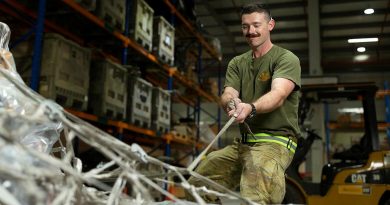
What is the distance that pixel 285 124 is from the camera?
101 inches

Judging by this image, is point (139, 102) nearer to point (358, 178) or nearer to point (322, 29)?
point (358, 178)

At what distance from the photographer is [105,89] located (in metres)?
5.09

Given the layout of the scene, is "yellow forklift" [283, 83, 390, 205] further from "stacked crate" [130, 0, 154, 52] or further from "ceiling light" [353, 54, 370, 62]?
"ceiling light" [353, 54, 370, 62]

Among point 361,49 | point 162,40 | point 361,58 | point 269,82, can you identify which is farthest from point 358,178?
point 361,58

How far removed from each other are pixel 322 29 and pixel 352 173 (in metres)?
9.53

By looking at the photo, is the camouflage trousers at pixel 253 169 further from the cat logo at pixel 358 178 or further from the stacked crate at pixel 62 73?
the cat logo at pixel 358 178

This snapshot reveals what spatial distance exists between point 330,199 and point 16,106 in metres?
5.11

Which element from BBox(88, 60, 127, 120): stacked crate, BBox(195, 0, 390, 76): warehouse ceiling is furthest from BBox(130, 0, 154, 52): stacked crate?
BBox(195, 0, 390, 76): warehouse ceiling

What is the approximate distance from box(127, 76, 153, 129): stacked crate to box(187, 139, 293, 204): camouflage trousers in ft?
10.4

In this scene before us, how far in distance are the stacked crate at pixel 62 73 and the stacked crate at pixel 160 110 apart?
6.68ft

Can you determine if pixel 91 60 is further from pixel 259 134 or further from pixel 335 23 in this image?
pixel 335 23

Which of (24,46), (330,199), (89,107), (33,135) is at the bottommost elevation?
(330,199)

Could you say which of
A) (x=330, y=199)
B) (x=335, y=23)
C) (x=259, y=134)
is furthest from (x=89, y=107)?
(x=335, y=23)

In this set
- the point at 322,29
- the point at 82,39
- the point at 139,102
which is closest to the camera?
the point at 139,102
